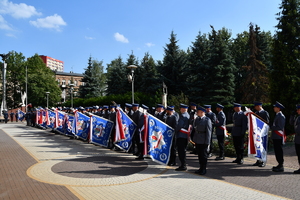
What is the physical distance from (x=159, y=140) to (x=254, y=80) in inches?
1030

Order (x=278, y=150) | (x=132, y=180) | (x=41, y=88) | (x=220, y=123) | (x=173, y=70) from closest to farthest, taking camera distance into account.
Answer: (x=132, y=180), (x=278, y=150), (x=220, y=123), (x=173, y=70), (x=41, y=88)

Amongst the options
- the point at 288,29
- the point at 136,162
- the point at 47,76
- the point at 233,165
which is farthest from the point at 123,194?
the point at 47,76

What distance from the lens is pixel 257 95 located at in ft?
102

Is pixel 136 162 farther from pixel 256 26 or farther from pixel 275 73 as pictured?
pixel 256 26

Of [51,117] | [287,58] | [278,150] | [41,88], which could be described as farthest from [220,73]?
[41,88]

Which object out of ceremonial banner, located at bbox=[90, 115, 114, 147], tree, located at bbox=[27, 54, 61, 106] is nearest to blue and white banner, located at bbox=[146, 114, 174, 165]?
ceremonial banner, located at bbox=[90, 115, 114, 147]

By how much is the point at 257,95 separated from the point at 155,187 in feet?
93.4

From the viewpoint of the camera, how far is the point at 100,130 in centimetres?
1214

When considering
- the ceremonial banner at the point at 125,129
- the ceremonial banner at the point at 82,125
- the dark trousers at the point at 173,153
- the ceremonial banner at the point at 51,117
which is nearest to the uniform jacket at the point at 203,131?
the dark trousers at the point at 173,153

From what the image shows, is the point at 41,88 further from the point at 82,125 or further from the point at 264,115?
the point at 264,115

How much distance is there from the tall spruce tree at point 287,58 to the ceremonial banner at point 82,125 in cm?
1223

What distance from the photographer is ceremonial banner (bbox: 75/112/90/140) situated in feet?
46.1

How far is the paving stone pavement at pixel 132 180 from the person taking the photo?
5.55m

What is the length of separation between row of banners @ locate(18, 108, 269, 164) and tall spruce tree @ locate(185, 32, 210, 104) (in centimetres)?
1520
